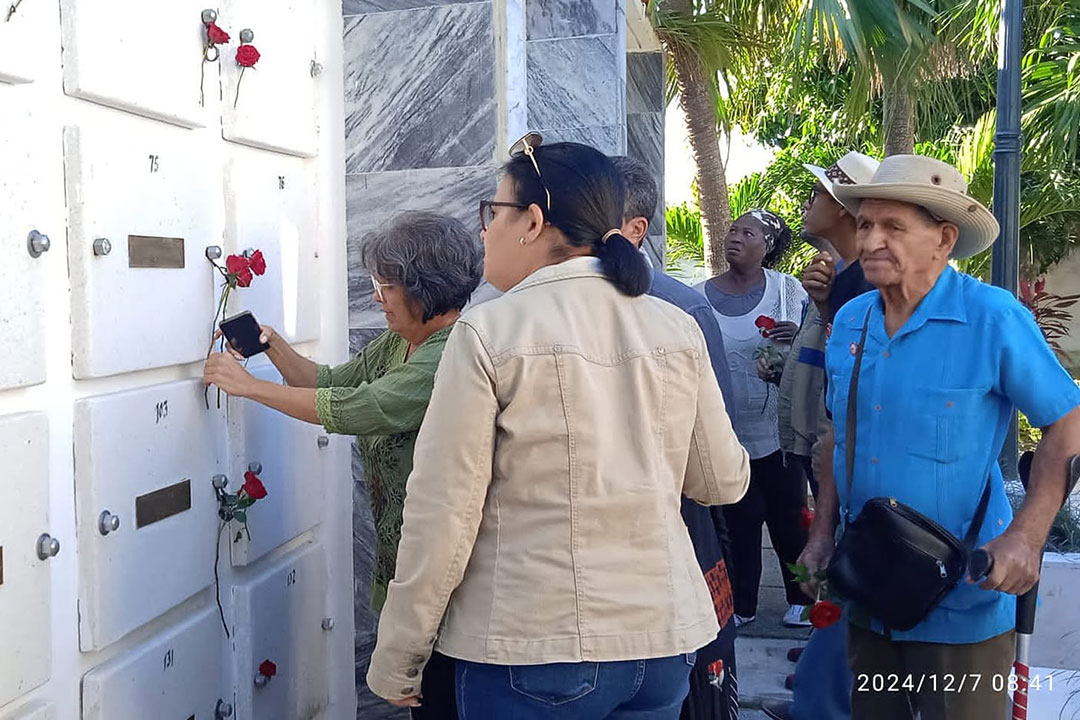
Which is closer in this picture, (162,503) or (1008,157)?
(162,503)

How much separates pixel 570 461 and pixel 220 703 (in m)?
1.34

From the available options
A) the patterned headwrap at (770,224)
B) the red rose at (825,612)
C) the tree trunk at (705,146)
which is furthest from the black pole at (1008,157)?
the tree trunk at (705,146)

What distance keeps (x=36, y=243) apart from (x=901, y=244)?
67.4 inches

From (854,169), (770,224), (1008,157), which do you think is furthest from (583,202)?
(1008,157)

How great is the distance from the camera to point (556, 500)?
1611 mm

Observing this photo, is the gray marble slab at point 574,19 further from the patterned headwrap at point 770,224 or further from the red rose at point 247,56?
the red rose at point 247,56

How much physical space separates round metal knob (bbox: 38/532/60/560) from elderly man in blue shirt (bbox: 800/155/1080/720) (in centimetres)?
158

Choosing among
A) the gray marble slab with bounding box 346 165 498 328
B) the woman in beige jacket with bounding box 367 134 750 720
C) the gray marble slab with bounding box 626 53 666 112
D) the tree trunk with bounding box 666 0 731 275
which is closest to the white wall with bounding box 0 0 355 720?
the gray marble slab with bounding box 346 165 498 328

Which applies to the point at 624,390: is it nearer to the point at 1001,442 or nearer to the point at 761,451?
the point at 1001,442

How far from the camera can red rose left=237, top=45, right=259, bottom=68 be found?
2.40 meters

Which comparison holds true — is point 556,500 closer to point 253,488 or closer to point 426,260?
point 426,260

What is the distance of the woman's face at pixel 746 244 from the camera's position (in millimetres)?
4508

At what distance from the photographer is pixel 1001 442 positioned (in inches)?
87.2

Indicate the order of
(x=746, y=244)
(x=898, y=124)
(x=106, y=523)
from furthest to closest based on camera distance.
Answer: (x=898, y=124), (x=746, y=244), (x=106, y=523)
